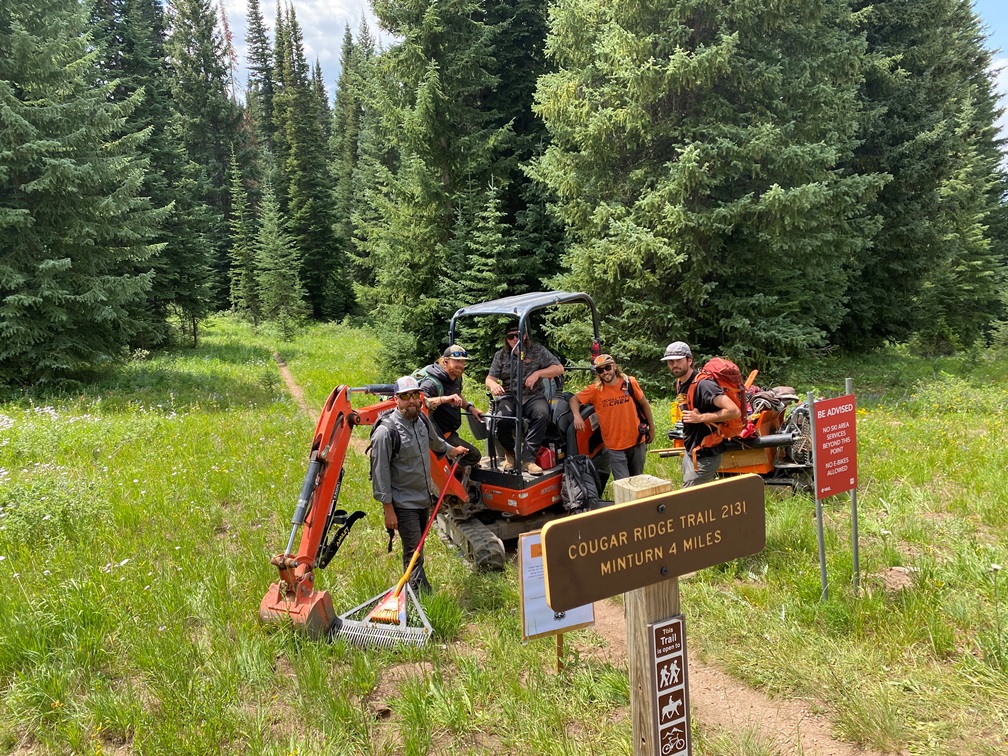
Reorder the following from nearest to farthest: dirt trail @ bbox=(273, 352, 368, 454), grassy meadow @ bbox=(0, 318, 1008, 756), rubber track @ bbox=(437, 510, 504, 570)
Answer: grassy meadow @ bbox=(0, 318, 1008, 756)
rubber track @ bbox=(437, 510, 504, 570)
dirt trail @ bbox=(273, 352, 368, 454)

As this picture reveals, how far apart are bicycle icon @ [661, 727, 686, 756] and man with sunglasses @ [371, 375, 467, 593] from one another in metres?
3.27

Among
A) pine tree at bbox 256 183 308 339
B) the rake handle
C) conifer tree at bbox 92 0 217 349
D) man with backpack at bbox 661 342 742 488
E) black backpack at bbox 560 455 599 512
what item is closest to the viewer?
the rake handle

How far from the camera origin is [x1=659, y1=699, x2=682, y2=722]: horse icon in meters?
2.49

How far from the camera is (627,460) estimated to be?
7.19m

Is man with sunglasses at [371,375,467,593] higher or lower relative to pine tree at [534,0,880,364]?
lower

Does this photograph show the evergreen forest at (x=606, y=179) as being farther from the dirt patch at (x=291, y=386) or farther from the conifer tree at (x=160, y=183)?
the dirt patch at (x=291, y=386)

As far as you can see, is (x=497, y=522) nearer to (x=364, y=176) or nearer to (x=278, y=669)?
(x=278, y=669)

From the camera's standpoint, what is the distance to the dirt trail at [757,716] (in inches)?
142

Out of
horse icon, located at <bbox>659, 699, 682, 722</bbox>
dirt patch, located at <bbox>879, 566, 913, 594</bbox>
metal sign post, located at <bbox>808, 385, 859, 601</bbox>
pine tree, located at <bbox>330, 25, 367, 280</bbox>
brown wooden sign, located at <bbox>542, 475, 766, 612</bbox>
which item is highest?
pine tree, located at <bbox>330, 25, 367, 280</bbox>

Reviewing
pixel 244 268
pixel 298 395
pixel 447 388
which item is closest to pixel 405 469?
pixel 447 388

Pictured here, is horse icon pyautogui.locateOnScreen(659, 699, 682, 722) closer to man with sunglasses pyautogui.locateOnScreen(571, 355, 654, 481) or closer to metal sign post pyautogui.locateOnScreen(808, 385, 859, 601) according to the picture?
metal sign post pyautogui.locateOnScreen(808, 385, 859, 601)

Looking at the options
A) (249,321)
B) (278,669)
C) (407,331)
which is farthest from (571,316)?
(249,321)

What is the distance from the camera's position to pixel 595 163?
13570mm

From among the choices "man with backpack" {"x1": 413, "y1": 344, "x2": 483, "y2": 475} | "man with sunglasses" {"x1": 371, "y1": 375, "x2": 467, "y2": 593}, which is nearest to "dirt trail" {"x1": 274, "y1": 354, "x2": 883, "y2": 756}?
"man with sunglasses" {"x1": 371, "y1": 375, "x2": 467, "y2": 593}
